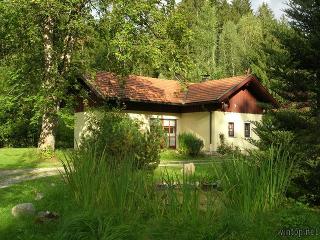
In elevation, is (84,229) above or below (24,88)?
below

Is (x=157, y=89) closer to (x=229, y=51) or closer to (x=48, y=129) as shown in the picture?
(x=48, y=129)

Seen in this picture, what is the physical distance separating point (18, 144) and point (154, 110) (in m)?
11.0

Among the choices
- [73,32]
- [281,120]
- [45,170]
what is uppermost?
[73,32]

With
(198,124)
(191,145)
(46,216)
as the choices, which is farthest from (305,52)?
(198,124)

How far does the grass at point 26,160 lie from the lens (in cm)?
1885

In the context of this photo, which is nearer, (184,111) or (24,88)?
(24,88)

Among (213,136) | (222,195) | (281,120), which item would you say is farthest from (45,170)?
(213,136)

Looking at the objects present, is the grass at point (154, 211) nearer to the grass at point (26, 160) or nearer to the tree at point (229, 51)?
the grass at point (26, 160)

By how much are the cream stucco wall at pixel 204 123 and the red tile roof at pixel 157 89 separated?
101 cm

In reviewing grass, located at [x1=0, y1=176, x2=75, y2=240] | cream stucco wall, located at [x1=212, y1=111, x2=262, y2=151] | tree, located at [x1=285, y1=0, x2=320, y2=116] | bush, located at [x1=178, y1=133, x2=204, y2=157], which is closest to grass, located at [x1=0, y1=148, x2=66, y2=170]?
grass, located at [x1=0, y1=176, x2=75, y2=240]

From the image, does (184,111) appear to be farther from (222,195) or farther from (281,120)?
(222,195)

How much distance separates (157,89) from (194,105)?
2830 mm

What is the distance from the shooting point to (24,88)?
24016 millimetres

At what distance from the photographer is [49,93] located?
2059cm
